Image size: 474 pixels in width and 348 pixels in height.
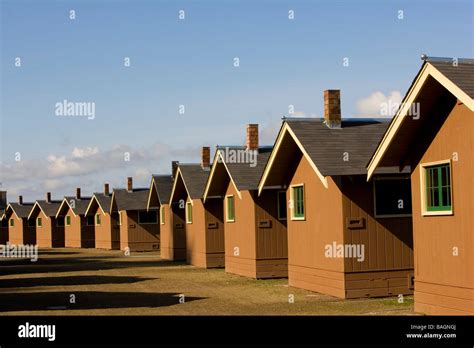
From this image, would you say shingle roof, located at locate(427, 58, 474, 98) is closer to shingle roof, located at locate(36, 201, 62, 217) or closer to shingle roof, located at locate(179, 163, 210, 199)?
shingle roof, located at locate(179, 163, 210, 199)

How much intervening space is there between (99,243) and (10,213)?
814 inches

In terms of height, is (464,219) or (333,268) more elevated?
(464,219)

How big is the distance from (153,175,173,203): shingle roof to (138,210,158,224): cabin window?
9240 mm

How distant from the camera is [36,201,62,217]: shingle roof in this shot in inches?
2859

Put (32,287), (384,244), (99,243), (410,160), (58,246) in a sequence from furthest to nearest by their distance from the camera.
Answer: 1. (58,246)
2. (99,243)
3. (32,287)
4. (384,244)
5. (410,160)

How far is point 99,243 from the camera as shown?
216 ft

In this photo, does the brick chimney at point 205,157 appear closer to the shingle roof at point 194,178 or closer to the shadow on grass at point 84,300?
the shingle roof at point 194,178

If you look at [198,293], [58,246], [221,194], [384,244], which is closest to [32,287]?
[198,293]

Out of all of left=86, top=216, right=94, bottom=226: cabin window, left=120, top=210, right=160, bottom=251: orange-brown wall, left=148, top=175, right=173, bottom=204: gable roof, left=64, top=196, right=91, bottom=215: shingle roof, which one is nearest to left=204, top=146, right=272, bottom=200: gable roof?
left=148, top=175, right=173, bottom=204: gable roof

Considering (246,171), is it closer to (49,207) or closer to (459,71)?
(459,71)

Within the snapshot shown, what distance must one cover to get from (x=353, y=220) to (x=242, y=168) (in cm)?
1029

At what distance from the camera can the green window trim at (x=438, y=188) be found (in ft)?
51.2
